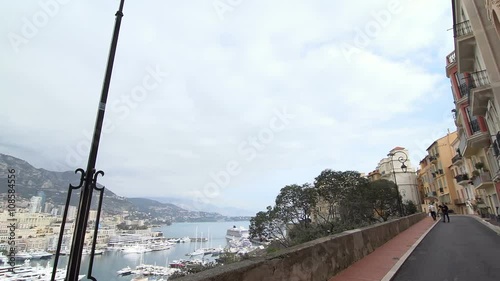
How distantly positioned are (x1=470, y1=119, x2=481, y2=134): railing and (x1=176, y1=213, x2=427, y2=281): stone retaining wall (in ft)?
59.1

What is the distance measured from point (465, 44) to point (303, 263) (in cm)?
1720

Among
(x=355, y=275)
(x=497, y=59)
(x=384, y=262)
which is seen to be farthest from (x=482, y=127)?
(x=355, y=275)

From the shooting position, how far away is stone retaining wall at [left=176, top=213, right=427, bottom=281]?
3.34 metres

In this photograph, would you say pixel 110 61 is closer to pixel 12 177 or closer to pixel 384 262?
pixel 12 177

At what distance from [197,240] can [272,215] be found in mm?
77029

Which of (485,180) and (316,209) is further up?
(485,180)

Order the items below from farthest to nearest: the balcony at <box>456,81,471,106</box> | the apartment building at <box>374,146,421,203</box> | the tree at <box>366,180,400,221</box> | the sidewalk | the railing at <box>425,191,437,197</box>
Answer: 1. the apartment building at <box>374,146,421,203</box>
2. the railing at <box>425,191,437,197</box>
3. the tree at <box>366,180,400,221</box>
4. the balcony at <box>456,81,471,106</box>
5. the sidewalk

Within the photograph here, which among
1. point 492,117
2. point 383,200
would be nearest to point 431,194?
point 383,200

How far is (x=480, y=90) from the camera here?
1473 centimetres

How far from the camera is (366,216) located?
28.4 metres

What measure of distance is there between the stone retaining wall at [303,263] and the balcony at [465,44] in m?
13.4

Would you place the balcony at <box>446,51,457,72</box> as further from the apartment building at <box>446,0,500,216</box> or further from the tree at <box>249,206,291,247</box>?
the tree at <box>249,206,291,247</box>

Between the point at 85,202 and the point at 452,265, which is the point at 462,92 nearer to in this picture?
the point at 452,265

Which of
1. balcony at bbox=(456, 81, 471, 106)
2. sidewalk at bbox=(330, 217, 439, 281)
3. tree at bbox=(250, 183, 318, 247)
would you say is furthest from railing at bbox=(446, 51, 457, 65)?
sidewalk at bbox=(330, 217, 439, 281)
